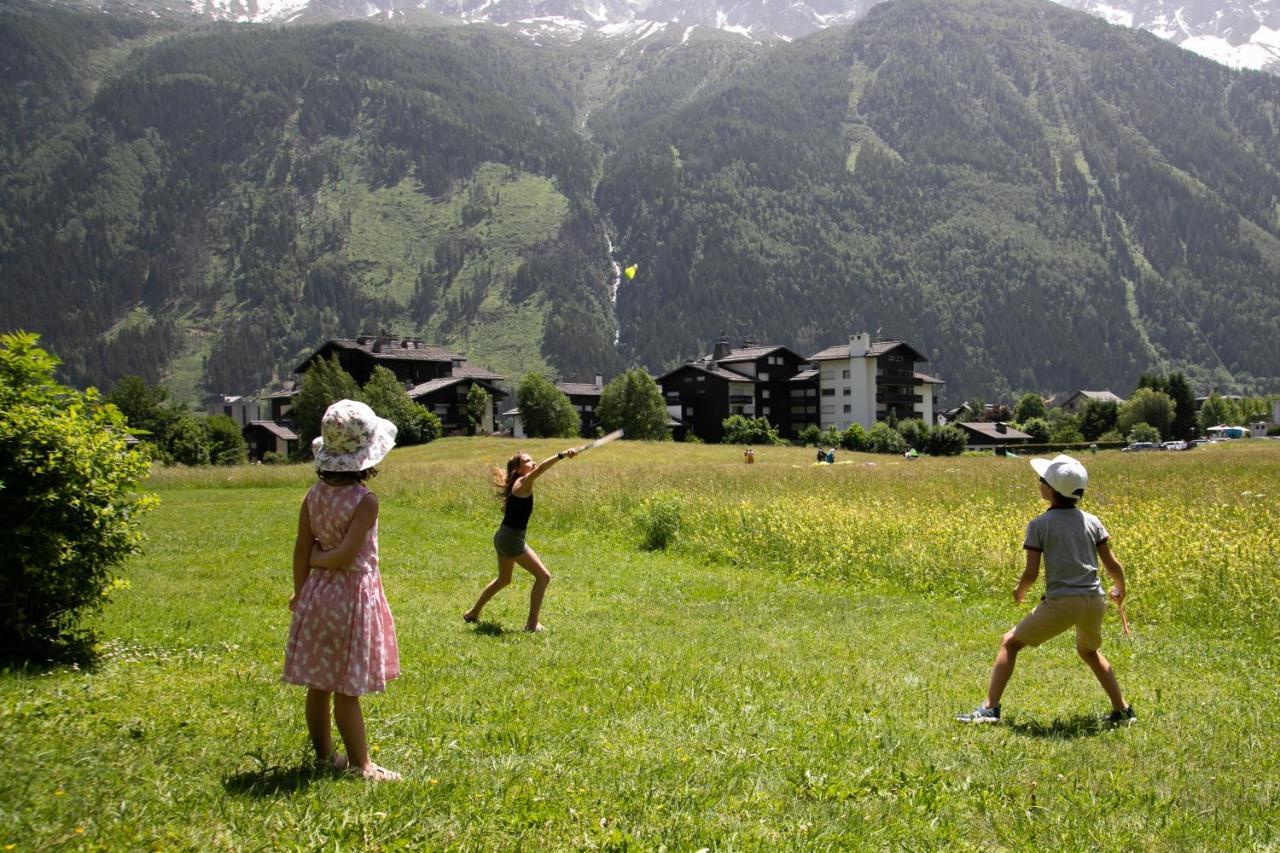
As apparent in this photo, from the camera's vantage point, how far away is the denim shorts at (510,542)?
10.4 metres

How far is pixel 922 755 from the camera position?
19.0 ft

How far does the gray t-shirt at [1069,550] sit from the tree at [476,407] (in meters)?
91.7

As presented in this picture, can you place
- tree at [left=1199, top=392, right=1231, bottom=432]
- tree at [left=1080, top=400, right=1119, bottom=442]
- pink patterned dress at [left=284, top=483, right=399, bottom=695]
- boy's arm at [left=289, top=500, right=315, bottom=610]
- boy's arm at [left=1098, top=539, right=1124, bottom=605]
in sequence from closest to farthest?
pink patterned dress at [left=284, top=483, right=399, bottom=695] < boy's arm at [left=289, top=500, right=315, bottom=610] < boy's arm at [left=1098, top=539, right=1124, bottom=605] < tree at [left=1080, top=400, right=1119, bottom=442] < tree at [left=1199, top=392, right=1231, bottom=432]

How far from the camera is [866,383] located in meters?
113

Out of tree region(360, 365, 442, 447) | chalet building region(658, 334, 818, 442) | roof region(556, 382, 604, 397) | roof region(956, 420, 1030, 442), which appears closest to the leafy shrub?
chalet building region(658, 334, 818, 442)

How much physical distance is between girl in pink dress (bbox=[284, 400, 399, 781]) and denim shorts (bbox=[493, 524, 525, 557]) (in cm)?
521

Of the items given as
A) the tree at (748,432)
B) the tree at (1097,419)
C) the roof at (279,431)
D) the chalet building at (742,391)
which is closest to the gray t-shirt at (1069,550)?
the tree at (748,432)

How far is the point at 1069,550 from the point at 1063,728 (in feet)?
4.43

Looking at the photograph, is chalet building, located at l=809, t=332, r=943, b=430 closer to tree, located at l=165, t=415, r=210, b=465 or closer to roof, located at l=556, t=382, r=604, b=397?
roof, located at l=556, t=382, r=604, b=397

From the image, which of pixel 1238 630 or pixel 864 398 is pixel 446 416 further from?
pixel 1238 630

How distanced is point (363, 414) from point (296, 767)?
211 centimetres

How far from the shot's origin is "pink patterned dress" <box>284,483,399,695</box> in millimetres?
4961

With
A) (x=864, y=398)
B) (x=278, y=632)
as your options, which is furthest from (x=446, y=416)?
(x=278, y=632)

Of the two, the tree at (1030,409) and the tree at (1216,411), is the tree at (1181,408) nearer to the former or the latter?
the tree at (1216,411)
